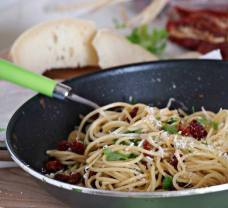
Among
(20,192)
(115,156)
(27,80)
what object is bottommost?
(20,192)

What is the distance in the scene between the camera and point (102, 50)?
181 centimetres

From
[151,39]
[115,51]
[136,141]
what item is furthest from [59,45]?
[136,141]

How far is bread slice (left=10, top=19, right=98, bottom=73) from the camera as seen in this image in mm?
1838

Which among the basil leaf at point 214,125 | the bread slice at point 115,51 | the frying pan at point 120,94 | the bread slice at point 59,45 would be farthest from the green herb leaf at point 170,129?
the bread slice at point 59,45

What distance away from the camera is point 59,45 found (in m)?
1.88

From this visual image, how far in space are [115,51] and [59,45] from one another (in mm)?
201

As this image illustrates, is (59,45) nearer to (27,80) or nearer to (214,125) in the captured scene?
(27,80)

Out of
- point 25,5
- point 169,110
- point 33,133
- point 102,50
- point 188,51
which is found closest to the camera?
point 33,133

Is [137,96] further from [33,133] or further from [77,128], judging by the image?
[33,133]

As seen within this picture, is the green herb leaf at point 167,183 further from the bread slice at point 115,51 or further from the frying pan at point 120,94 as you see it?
the bread slice at point 115,51

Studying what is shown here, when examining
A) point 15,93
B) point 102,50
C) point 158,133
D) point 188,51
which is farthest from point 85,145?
point 188,51

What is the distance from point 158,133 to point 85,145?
8.2 inches

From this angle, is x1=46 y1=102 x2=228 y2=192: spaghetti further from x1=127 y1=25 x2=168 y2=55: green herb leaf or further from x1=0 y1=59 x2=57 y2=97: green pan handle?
x1=127 y1=25 x2=168 y2=55: green herb leaf

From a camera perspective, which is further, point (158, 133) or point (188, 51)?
point (188, 51)
